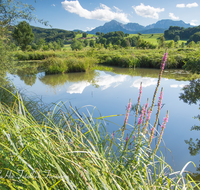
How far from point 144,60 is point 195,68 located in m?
6.37

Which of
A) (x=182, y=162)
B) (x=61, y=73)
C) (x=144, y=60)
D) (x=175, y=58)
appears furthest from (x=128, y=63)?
(x=182, y=162)

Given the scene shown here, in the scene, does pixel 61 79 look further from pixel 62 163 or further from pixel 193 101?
pixel 62 163

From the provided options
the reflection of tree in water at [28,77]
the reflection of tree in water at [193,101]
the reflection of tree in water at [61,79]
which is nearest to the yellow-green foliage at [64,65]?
the reflection of tree in water at [28,77]

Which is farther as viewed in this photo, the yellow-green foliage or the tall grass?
the yellow-green foliage

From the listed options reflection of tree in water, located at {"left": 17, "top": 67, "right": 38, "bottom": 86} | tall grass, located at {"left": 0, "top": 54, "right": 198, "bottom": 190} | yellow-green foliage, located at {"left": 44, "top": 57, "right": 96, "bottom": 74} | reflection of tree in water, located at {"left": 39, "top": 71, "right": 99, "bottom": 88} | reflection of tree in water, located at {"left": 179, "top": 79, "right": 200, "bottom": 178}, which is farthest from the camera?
yellow-green foliage, located at {"left": 44, "top": 57, "right": 96, "bottom": 74}

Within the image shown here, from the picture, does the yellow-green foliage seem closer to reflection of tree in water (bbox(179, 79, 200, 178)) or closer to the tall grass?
reflection of tree in water (bbox(179, 79, 200, 178))

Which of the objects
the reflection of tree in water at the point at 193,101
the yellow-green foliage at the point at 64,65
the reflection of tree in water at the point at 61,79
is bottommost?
the reflection of tree in water at the point at 193,101

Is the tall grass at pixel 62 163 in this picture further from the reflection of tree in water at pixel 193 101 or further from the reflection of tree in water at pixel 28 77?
the reflection of tree in water at pixel 28 77

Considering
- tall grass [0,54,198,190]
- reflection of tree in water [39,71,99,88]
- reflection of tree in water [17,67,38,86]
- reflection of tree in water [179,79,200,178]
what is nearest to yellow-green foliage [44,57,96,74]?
reflection of tree in water [17,67,38,86]

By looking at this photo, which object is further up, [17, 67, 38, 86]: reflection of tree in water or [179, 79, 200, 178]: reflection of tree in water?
[17, 67, 38, 86]: reflection of tree in water

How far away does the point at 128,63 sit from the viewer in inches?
443

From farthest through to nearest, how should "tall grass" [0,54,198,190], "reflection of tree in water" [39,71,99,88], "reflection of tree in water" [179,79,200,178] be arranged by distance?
"reflection of tree in water" [39,71,99,88]
"reflection of tree in water" [179,79,200,178]
"tall grass" [0,54,198,190]

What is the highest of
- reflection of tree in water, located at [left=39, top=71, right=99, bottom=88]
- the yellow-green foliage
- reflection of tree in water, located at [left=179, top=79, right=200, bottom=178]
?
the yellow-green foliage

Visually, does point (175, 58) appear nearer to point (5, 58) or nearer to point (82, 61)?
point (82, 61)
